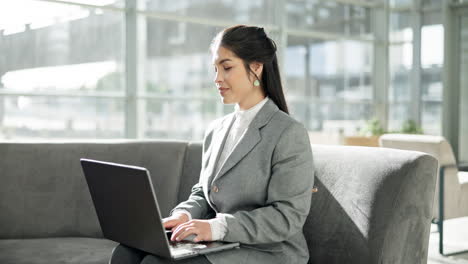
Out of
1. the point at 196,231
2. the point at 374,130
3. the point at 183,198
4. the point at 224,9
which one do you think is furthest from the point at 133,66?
the point at 196,231

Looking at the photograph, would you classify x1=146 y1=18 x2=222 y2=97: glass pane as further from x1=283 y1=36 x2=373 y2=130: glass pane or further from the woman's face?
the woman's face

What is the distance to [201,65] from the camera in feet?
24.3

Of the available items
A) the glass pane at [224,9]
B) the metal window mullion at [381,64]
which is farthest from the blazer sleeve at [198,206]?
the metal window mullion at [381,64]

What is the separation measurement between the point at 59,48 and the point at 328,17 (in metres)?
4.37

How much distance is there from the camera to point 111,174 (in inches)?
69.2

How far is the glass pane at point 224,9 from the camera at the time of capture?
7.09 m

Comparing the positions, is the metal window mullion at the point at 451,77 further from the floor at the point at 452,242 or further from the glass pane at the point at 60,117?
the glass pane at the point at 60,117

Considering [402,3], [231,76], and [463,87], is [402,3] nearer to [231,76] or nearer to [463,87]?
[463,87]

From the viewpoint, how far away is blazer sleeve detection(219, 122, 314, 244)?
1828 mm

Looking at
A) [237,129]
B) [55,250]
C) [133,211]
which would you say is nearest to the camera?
[133,211]

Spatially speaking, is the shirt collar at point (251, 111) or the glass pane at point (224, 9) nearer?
the shirt collar at point (251, 111)

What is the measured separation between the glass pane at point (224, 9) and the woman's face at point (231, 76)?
5.09m

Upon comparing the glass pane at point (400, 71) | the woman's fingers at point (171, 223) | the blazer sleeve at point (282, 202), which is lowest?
the woman's fingers at point (171, 223)

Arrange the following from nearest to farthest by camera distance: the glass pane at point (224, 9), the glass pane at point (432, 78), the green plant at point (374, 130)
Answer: the glass pane at point (224, 9), the green plant at point (374, 130), the glass pane at point (432, 78)
